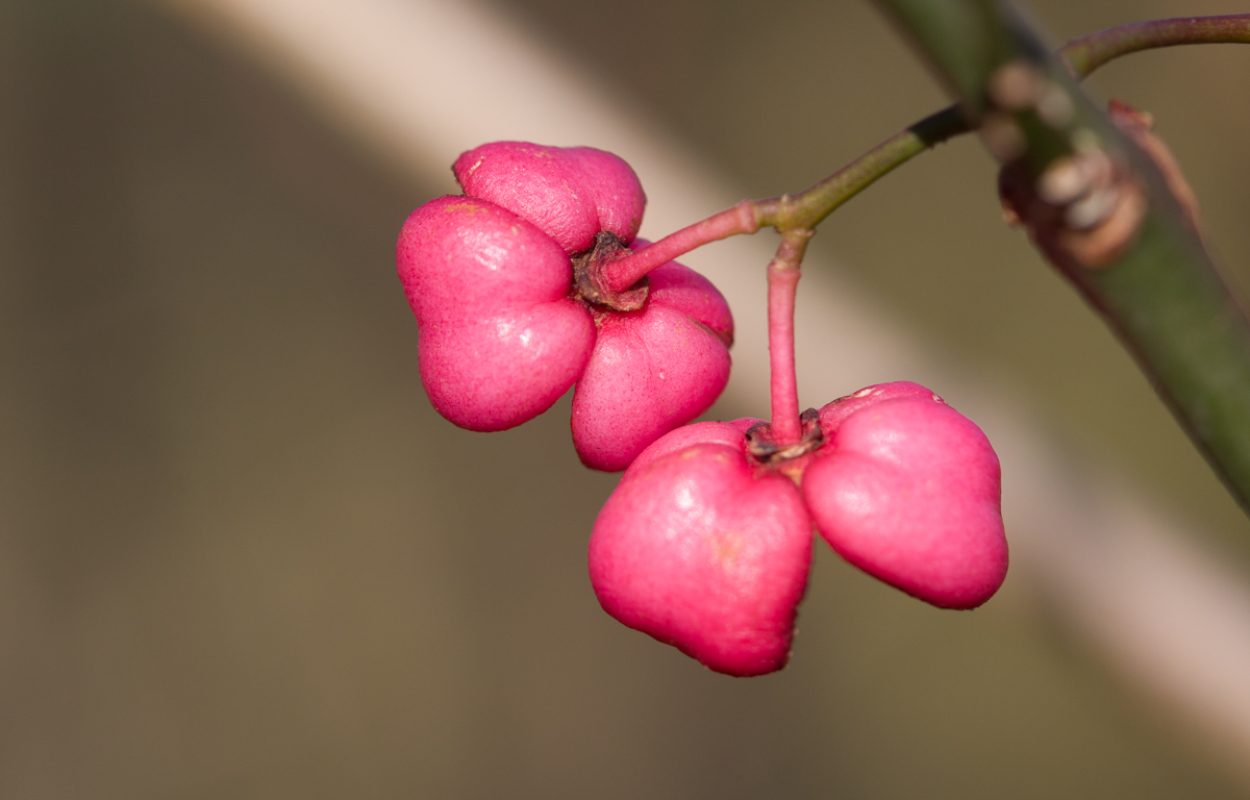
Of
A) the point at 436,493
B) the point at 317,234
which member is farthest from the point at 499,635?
the point at 317,234

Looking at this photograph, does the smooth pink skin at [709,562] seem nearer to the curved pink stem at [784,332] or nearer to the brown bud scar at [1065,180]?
the curved pink stem at [784,332]

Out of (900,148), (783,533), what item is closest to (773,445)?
(783,533)

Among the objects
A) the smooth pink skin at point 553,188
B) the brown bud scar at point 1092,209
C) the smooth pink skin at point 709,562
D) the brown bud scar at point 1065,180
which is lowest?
the smooth pink skin at point 709,562

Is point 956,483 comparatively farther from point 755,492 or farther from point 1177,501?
point 1177,501

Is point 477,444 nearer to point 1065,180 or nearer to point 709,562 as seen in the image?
point 709,562

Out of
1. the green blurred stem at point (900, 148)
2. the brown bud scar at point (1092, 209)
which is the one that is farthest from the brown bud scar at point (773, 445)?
the brown bud scar at point (1092, 209)

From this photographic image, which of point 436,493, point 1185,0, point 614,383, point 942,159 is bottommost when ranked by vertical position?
point 614,383

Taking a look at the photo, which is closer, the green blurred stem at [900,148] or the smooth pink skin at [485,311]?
the green blurred stem at [900,148]
